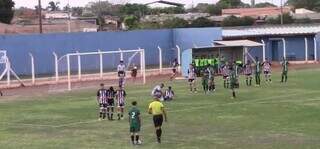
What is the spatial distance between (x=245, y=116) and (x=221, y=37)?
4521 centimetres

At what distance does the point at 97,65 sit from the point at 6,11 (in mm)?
43058

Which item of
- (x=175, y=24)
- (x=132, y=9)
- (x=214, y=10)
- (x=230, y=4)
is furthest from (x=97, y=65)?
(x=230, y=4)

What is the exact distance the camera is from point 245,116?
33.0 m

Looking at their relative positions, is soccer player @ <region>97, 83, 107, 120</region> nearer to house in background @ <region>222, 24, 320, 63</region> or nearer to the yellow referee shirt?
the yellow referee shirt

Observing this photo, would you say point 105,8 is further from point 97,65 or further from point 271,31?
point 97,65

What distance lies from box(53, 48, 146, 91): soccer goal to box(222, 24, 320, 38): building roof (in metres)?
18.9

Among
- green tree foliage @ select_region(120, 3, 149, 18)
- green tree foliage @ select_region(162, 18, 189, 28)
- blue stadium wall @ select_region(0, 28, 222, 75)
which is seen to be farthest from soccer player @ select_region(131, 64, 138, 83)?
green tree foliage @ select_region(120, 3, 149, 18)

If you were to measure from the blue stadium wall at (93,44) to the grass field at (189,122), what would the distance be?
1743 cm

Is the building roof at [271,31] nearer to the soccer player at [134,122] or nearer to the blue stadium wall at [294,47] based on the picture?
the blue stadium wall at [294,47]

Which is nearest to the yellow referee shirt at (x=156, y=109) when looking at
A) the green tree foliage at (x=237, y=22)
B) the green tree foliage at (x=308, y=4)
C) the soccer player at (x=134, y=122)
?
the soccer player at (x=134, y=122)

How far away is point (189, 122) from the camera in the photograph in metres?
31.4

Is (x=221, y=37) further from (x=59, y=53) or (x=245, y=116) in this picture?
(x=245, y=116)

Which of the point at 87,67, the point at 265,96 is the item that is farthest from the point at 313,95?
the point at 87,67

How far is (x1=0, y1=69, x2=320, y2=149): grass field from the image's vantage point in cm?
2559
